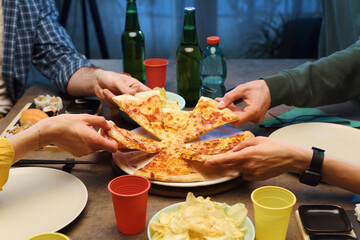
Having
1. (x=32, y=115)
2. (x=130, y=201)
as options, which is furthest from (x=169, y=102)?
(x=130, y=201)

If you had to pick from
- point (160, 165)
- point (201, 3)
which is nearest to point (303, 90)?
point (160, 165)

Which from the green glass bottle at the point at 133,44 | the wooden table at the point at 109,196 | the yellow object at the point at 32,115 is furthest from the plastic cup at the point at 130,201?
the green glass bottle at the point at 133,44

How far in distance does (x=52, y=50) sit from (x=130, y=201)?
1506 millimetres

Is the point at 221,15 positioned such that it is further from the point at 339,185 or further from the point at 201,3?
the point at 339,185

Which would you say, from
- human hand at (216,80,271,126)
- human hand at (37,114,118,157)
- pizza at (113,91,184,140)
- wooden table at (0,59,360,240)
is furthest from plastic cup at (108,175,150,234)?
human hand at (216,80,271,126)

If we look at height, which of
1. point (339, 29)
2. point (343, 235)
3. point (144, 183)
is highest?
point (339, 29)

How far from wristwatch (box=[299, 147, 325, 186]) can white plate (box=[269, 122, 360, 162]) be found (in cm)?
32

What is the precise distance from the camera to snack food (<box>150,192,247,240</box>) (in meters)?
1.01

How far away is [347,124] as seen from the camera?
1.84m

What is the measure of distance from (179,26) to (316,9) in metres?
1.35

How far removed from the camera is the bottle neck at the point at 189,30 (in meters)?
1.94

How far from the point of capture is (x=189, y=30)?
1977 mm

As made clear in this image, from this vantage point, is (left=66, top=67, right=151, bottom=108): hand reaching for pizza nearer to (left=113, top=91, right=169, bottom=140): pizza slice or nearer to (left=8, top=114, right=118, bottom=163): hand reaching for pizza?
(left=113, top=91, right=169, bottom=140): pizza slice

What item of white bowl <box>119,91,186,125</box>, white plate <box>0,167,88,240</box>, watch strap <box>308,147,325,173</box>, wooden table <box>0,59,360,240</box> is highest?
watch strap <box>308,147,325,173</box>
